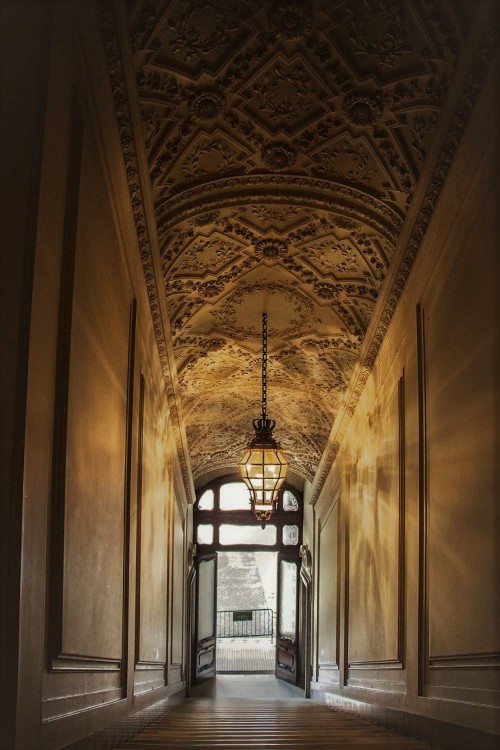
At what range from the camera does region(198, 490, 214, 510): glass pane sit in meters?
20.8

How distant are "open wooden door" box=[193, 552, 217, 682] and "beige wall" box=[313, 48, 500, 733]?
9897 mm

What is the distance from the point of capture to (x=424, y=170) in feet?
19.4

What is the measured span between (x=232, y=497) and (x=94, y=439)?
1635cm

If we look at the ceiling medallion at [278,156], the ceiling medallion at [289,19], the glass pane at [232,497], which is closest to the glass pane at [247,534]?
the glass pane at [232,497]

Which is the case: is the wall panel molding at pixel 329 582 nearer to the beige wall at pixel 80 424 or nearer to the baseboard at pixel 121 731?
the baseboard at pixel 121 731

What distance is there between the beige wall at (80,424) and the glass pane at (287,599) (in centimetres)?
1319

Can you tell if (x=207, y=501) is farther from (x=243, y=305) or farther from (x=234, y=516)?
(x=243, y=305)

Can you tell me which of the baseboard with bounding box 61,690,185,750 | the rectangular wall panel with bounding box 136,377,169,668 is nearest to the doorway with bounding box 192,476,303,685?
the rectangular wall panel with bounding box 136,377,169,668

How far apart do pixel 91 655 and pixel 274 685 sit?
54.5 ft

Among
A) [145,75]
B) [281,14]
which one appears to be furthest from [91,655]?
[281,14]

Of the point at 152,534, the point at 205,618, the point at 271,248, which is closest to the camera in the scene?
the point at 271,248

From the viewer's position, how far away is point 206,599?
20.3 m

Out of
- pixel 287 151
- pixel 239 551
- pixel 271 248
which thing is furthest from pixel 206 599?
pixel 287 151

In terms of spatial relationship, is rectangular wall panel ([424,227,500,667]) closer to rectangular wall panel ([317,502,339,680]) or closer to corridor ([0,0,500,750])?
corridor ([0,0,500,750])
